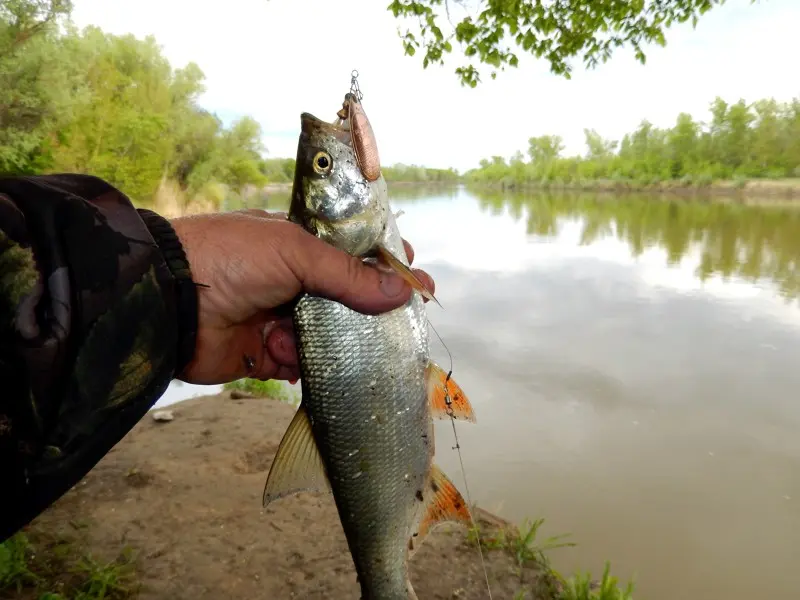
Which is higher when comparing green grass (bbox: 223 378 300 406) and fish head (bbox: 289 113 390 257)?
fish head (bbox: 289 113 390 257)

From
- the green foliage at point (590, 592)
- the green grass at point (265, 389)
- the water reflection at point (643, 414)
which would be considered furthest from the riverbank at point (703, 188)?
the green foliage at point (590, 592)

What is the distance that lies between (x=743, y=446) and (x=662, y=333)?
15.0 ft

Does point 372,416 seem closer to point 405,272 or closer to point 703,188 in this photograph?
point 405,272

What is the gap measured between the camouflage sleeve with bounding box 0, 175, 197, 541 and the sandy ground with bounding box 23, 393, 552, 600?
2.51m

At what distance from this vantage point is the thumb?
77.6 inches

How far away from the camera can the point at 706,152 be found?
78625 mm

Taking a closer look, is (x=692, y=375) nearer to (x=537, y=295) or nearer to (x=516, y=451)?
(x=516, y=451)

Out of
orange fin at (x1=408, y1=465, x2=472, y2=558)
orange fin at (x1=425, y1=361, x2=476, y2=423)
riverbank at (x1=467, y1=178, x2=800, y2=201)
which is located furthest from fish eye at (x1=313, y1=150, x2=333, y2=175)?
riverbank at (x1=467, y1=178, x2=800, y2=201)

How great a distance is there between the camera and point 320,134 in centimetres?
203

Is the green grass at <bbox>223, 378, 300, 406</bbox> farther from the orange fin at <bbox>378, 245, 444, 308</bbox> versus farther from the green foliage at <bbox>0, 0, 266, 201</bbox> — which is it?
the green foliage at <bbox>0, 0, 266, 201</bbox>

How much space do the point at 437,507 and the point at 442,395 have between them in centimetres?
48

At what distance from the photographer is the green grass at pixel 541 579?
11.7 feet

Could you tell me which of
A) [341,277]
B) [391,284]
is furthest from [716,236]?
[341,277]

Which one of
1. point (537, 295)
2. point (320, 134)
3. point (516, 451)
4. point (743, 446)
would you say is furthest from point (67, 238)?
point (537, 295)
